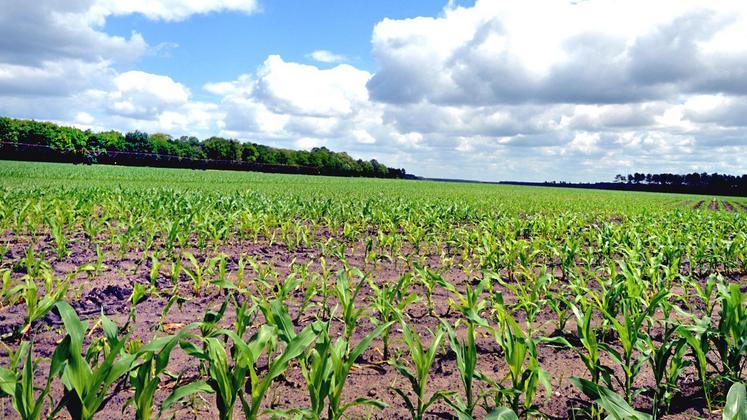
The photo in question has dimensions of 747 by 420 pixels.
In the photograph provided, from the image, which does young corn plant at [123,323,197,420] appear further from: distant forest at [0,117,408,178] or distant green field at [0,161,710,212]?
distant forest at [0,117,408,178]

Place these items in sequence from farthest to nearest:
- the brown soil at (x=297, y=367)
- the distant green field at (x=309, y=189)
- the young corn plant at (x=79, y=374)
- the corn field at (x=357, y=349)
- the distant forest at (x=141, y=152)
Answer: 1. the distant forest at (x=141, y=152)
2. the distant green field at (x=309, y=189)
3. the brown soil at (x=297, y=367)
4. the corn field at (x=357, y=349)
5. the young corn plant at (x=79, y=374)

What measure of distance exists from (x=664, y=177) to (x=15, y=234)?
142558 mm

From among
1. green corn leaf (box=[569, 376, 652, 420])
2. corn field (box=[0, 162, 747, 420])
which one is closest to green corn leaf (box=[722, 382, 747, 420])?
corn field (box=[0, 162, 747, 420])

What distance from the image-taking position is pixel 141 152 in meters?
88.2

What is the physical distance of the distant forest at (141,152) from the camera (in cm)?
6525

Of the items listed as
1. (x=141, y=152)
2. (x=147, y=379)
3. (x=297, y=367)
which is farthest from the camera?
(x=141, y=152)

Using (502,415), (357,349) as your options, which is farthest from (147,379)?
(502,415)

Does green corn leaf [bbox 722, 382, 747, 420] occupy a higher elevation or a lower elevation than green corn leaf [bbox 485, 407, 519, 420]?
higher

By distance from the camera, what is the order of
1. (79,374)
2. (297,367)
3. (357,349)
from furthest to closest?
(297,367) → (357,349) → (79,374)

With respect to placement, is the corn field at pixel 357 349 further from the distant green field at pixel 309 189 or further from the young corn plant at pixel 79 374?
the distant green field at pixel 309 189

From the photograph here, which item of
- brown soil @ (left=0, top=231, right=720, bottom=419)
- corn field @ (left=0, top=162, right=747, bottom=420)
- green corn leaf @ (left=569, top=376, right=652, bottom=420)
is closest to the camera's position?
green corn leaf @ (left=569, top=376, right=652, bottom=420)

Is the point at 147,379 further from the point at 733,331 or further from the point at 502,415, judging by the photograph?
the point at 733,331

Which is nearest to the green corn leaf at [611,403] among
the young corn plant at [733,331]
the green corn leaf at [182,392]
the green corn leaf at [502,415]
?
the green corn leaf at [502,415]

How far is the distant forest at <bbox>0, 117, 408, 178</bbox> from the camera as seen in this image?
65.2 m
